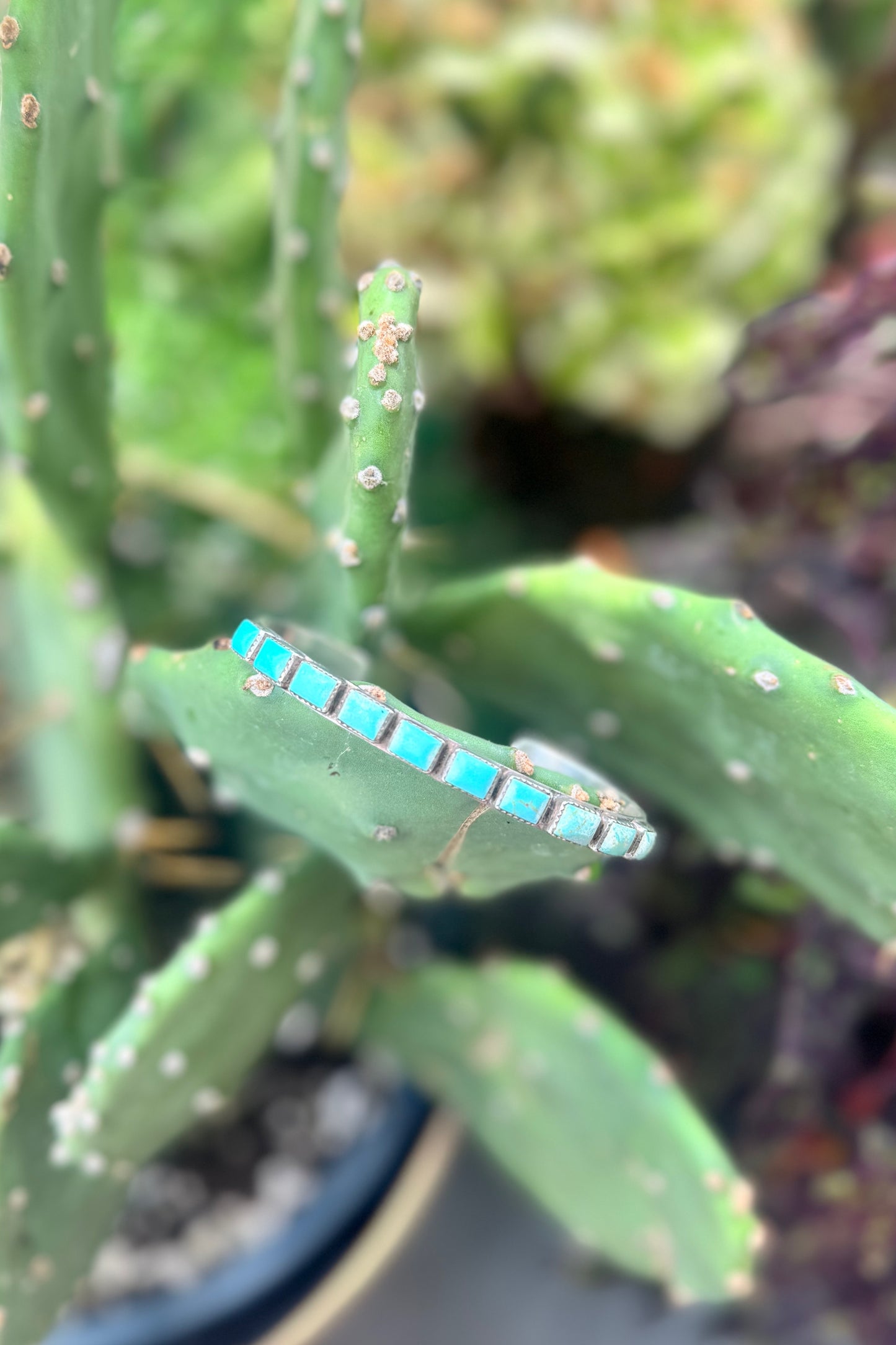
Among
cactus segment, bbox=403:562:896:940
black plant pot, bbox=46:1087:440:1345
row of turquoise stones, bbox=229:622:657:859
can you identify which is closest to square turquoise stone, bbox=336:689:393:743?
row of turquoise stones, bbox=229:622:657:859

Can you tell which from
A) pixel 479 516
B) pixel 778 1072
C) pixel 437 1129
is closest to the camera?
pixel 778 1072

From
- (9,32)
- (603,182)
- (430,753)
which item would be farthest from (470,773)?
(603,182)

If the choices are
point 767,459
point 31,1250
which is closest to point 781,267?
point 767,459

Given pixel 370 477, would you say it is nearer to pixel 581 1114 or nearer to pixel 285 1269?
pixel 581 1114

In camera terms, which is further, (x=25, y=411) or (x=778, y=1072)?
(x=778, y=1072)

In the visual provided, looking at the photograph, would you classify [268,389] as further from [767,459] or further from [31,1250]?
[31,1250]
